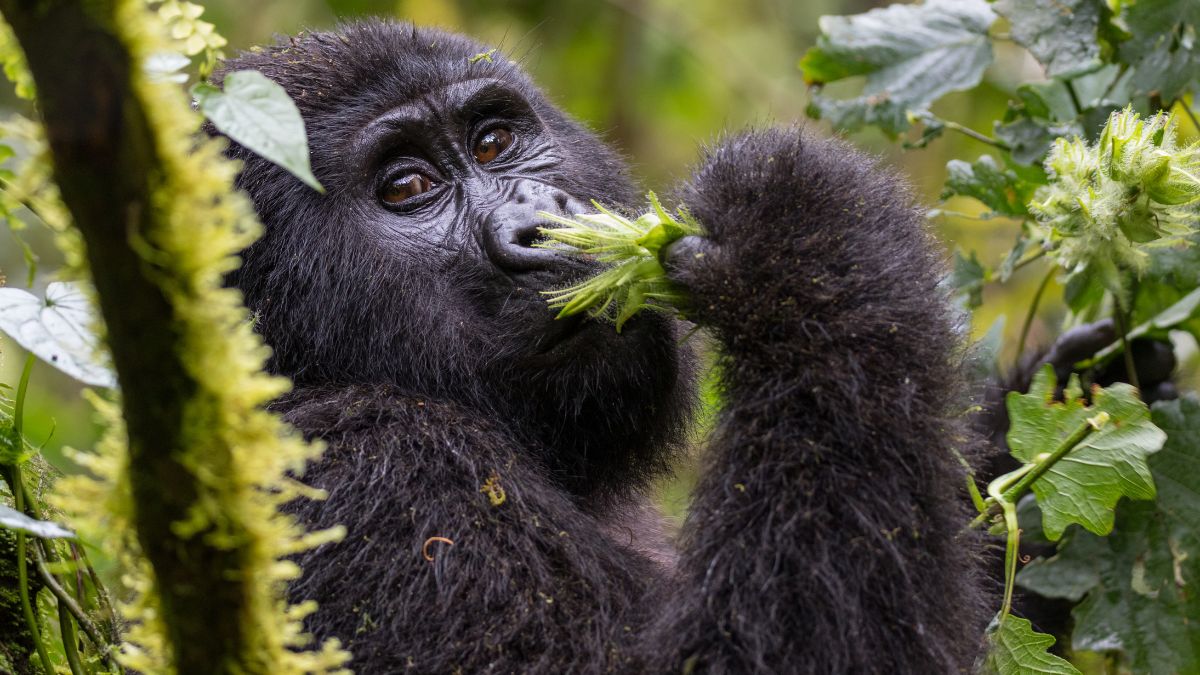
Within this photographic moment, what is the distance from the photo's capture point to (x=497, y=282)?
2.85 metres

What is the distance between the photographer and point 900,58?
11.9 ft

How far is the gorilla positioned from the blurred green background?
470 centimetres

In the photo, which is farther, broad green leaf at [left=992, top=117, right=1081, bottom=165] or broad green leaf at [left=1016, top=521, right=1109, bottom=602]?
broad green leaf at [left=992, top=117, right=1081, bottom=165]

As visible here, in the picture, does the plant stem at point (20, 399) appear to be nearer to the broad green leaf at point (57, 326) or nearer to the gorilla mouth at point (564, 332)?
the broad green leaf at point (57, 326)

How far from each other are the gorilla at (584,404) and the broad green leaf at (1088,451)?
0.21m

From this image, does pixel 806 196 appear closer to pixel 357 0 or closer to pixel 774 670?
pixel 774 670

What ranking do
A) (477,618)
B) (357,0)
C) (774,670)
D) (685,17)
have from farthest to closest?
(685,17) < (357,0) < (477,618) < (774,670)

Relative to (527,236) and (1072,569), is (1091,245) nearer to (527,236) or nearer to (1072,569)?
(1072,569)

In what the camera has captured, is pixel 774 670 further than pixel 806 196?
No

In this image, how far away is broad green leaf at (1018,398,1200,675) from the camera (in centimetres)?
280

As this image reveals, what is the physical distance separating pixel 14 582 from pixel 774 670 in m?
1.71

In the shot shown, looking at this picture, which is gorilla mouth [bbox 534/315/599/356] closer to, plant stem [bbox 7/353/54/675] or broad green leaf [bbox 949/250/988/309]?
plant stem [bbox 7/353/54/675]

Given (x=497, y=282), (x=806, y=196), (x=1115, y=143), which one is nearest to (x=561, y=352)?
(x=497, y=282)

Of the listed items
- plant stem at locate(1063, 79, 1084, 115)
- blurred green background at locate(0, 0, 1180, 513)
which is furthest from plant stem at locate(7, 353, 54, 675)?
blurred green background at locate(0, 0, 1180, 513)
